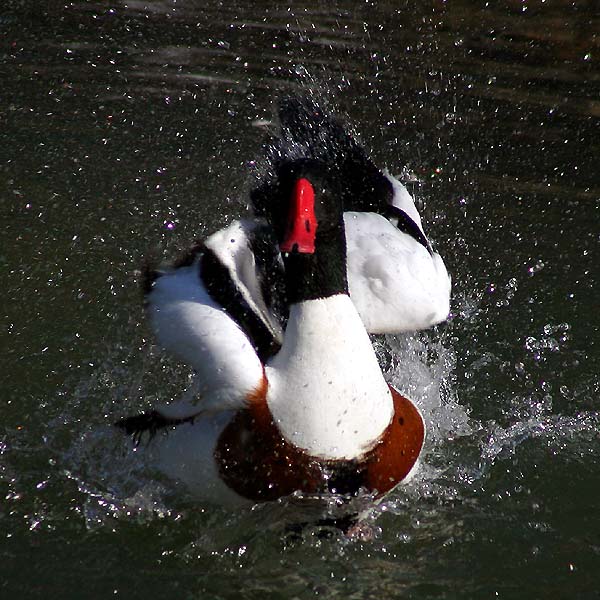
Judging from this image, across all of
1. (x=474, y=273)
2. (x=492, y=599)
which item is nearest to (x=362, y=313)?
(x=492, y=599)

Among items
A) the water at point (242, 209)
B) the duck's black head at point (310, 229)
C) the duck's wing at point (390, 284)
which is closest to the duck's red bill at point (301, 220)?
the duck's black head at point (310, 229)

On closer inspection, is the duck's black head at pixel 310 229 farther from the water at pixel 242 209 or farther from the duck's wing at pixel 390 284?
the water at pixel 242 209

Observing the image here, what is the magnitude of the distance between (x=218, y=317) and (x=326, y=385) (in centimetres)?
45

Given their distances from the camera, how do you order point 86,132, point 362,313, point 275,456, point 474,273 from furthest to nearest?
1. point 86,132
2. point 474,273
3. point 362,313
4. point 275,456

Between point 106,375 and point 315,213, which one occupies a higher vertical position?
point 315,213

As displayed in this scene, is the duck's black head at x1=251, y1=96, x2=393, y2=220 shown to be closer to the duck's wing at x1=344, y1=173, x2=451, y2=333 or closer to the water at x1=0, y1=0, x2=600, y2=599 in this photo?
the duck's wing at x1=344, y1=173, x2=451, y2=333

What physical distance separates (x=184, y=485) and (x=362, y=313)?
34.1 inches

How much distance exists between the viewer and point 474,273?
5551 mm

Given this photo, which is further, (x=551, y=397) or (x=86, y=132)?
(x=86, y=132)

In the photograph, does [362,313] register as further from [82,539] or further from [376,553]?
[82,539]

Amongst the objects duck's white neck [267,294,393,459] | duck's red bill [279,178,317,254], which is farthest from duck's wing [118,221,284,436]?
duck's red bill [279,178,317,254]

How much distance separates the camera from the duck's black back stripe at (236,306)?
3.57 meters

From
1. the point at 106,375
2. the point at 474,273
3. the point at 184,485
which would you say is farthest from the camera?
the point at 474,273

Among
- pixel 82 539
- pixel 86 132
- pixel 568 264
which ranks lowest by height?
pixel 568 264
